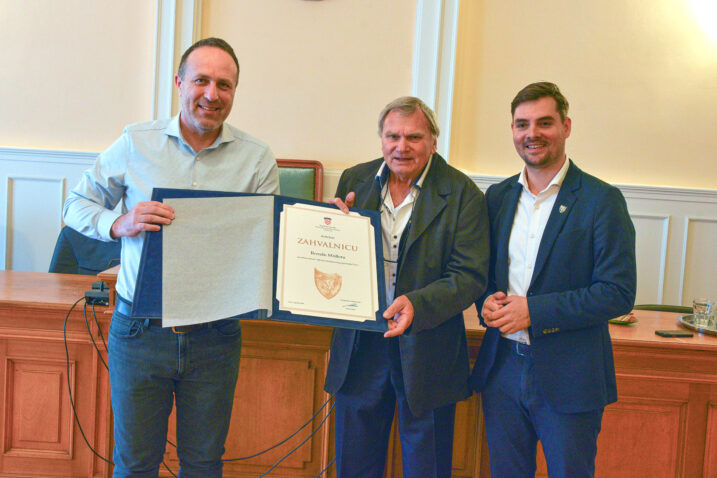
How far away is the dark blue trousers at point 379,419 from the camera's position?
1.71 m

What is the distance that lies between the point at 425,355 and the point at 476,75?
2563 millimetres

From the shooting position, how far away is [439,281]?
1.62 m

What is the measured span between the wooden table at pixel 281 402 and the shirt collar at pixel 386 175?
797 millimetres

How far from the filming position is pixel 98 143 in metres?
3.78

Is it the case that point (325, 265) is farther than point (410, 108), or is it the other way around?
point (410, 108)

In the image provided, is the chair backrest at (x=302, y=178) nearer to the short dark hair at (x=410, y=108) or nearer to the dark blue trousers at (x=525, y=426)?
the short dark hair at (x=410, y=108)

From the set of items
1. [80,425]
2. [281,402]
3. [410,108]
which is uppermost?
[410,108]

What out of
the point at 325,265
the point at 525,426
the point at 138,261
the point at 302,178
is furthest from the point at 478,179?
the point at 138,261

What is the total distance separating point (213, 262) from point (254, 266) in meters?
0.11

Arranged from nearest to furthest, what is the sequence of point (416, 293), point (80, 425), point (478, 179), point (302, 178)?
point (416, 293)
point (80, 425)
point (302, 178)
point (478, 179)

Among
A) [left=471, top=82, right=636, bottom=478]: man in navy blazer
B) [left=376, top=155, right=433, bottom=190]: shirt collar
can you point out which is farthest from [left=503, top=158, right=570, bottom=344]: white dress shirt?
[left=376, top=155, right=433, bottom=190]: shirt collar

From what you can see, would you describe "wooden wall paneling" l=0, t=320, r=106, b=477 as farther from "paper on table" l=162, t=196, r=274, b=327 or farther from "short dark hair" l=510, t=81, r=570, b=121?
"short dark hair" l=510, t=81, r=570, b=121

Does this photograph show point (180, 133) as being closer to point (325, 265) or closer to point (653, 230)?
point (325, 265)

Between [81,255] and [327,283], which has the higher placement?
[327,283]
